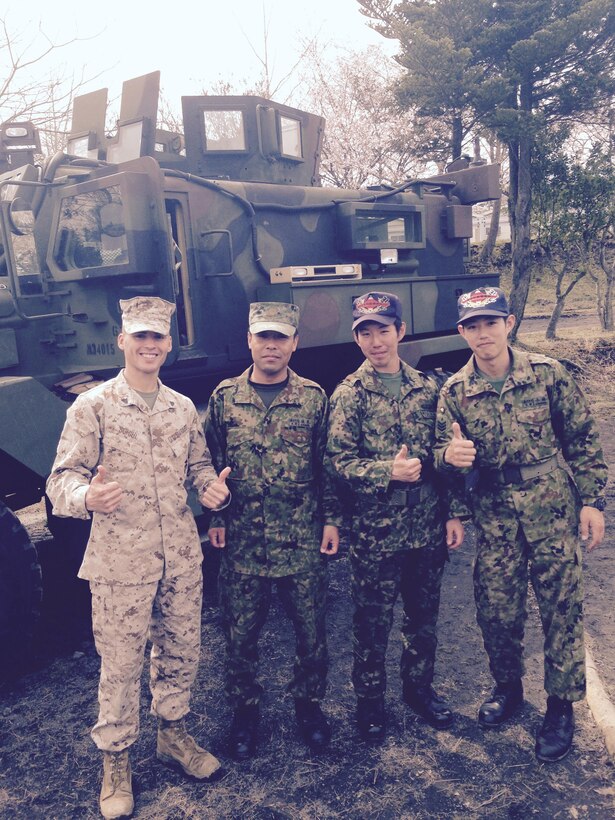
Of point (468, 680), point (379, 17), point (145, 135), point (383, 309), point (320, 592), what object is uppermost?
point (379, 17)

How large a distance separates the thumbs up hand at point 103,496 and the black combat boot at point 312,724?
1.25m

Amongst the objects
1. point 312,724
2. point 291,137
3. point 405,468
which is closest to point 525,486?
point 405,468

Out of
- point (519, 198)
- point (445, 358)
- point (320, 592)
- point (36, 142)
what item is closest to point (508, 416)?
point (320, 592)

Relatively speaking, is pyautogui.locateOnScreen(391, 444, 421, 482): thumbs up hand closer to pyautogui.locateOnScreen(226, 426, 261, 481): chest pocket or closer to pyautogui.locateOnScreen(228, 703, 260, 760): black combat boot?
pyautogui.locateOnScreen(226, 426, 261, 481): chest pocket

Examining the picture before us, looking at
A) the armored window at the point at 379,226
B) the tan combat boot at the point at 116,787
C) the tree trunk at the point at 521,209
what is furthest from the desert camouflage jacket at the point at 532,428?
the tree trunk at the point at 521,209

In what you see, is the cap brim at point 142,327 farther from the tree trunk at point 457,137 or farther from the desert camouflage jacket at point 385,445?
the tree trunk at point 457,137

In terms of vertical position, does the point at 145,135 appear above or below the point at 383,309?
above

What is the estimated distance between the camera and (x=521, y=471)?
9.86 ft

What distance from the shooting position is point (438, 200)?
620 centimetres

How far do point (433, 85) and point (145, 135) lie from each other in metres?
11.6

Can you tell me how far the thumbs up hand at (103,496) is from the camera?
248 cm

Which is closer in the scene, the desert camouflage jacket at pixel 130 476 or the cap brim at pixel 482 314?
the desert camouflage jacket at pixel 130 476

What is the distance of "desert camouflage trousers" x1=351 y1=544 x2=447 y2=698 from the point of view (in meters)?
3.07

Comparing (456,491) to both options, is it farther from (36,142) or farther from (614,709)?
(36,142)
